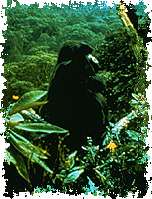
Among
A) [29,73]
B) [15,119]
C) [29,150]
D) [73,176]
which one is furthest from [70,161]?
[29,73]

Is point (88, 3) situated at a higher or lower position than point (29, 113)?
higher

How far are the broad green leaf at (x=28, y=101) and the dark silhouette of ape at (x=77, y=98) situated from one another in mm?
58

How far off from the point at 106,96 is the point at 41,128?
333 millimetres

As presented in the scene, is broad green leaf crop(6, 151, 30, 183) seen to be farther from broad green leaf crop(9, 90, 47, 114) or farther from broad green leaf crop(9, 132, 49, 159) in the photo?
broad green leaf crop(9, 90, 47, 114)

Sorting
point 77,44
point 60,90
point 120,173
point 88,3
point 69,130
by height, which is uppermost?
point 88,3

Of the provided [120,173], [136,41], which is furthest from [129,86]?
[120,173]

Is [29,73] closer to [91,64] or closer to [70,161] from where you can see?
[91,64]

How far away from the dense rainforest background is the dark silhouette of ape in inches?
1.3

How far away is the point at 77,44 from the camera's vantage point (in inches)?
97.3

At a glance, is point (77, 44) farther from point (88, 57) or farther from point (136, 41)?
point (136, 41)

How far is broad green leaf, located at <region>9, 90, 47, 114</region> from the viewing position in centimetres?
245

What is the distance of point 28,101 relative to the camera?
2.46 meters

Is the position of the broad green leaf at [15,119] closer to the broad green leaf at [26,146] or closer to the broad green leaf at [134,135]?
the broad green leaf at [26,146]

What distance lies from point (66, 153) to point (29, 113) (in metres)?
0.24
